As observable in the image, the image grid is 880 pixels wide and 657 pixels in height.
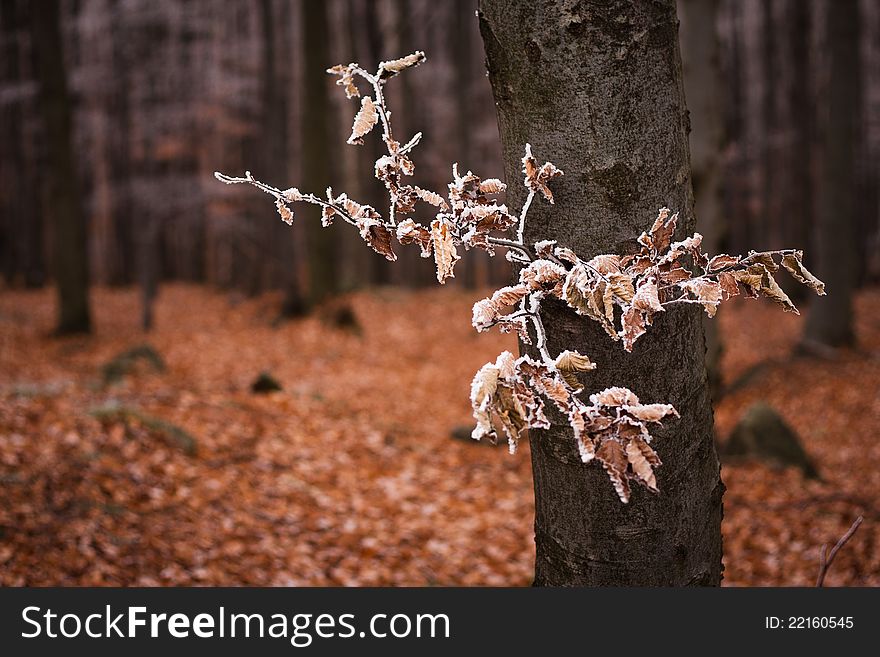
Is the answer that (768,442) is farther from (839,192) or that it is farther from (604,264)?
(604,264)

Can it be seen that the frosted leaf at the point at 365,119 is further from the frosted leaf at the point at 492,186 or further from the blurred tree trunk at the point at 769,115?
the blurred tree trunk at the point at 769,115

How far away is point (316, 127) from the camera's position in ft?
48.4

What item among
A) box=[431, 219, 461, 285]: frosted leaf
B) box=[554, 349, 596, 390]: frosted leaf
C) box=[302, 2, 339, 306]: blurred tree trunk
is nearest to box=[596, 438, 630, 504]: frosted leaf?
box=[554, 349, 596, 390]: frosted leaf

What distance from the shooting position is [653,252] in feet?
4.99

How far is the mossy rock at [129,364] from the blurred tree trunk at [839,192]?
984 cm

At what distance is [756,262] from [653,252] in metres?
0.27

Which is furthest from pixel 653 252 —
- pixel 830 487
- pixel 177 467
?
pixel 830 487

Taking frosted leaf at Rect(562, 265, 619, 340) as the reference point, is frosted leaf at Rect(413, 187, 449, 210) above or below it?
above

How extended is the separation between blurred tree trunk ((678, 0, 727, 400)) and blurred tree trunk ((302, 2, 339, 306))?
8146 mm

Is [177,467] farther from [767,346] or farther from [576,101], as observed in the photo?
[767,346]

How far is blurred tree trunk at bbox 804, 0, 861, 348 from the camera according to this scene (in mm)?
10852

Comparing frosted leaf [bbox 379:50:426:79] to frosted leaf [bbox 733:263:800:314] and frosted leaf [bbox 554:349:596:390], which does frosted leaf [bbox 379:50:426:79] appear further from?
frosted leaf [bbox 733:263:800:314]

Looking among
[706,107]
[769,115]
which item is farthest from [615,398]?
[769,115]

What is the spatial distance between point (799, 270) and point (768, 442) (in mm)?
6479
